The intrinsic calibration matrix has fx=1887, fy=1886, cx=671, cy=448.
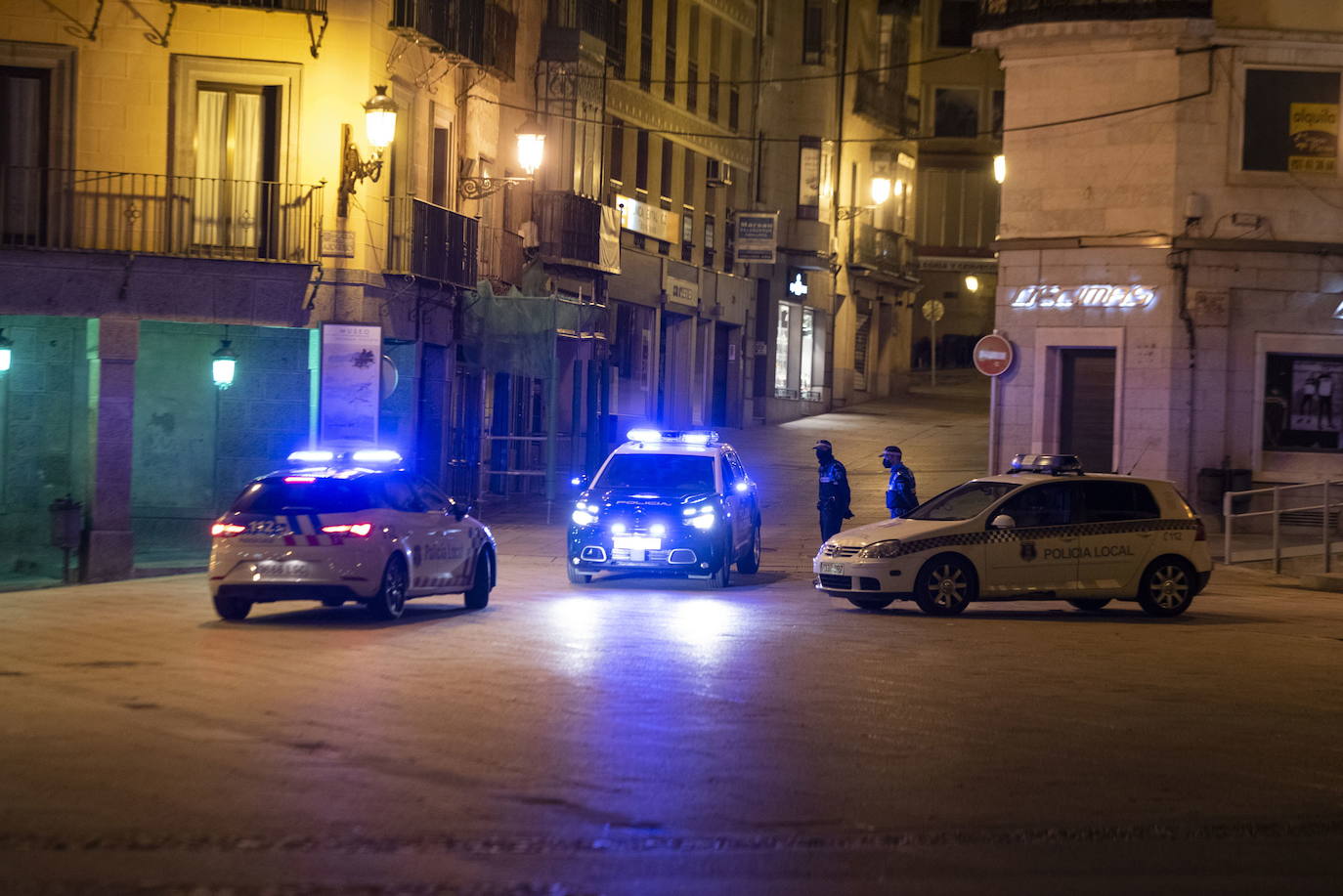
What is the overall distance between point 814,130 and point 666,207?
310 inches

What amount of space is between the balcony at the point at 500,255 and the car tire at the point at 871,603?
52.2 ft

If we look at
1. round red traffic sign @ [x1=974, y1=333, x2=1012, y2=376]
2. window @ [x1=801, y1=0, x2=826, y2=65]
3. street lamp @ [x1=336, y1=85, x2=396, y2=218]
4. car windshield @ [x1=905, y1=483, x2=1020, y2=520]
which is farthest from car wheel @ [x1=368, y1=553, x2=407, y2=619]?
window @ [x1=801, y1=0, x2=826, y2=65]

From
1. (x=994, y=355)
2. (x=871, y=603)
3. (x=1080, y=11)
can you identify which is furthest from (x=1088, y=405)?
(x=871, y=603)

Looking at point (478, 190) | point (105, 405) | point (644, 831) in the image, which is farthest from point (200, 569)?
point (644, 831)

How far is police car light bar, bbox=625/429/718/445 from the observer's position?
79.4 feet

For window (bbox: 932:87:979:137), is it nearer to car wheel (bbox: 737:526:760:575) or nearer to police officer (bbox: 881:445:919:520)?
car wheel (bbox: 737:526:760:575)

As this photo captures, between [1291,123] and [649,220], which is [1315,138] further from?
[649,220]

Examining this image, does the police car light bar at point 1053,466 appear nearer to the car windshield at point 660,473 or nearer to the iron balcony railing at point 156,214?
the car windshield at point 660,473

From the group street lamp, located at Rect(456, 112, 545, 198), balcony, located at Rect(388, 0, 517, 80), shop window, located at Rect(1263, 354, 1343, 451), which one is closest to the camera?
balcony, located at Rect(388, 0, 517, 80)

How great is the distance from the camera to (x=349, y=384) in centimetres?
2773

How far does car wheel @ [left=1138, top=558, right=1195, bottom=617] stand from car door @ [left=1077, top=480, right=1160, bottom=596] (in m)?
0.17

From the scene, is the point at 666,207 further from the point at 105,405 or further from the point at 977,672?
the point at 977,672

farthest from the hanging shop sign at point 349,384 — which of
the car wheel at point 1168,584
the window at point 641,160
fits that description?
the window at point 641,160

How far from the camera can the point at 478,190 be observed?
3428 centimetres
